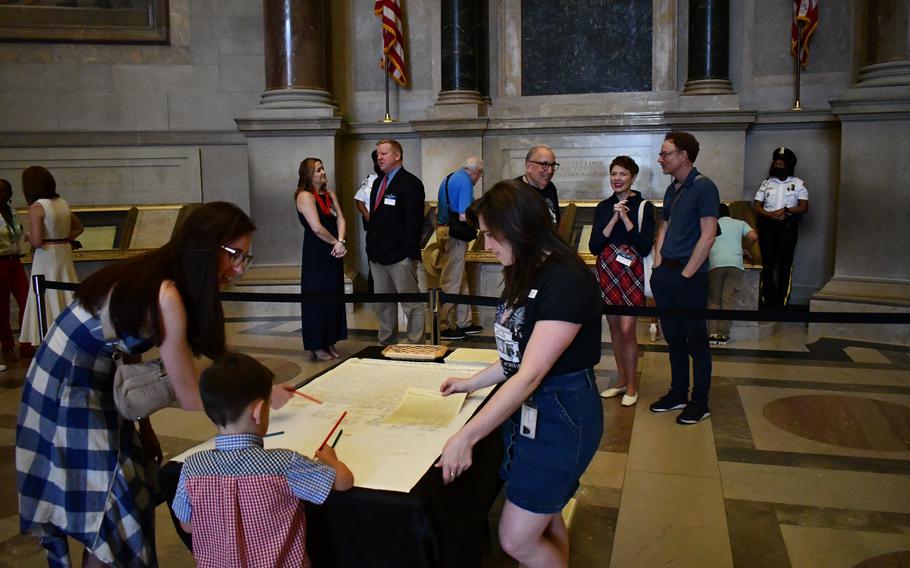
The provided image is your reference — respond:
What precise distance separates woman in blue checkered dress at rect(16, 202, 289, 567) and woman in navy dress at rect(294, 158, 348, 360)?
434 centimetres

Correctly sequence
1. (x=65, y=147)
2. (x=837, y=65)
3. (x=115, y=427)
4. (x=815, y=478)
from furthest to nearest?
(x=65, y=147)
(x=837, y=65)
(x=815, y=478)
(x=115, y=427)

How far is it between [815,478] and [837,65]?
6.99m

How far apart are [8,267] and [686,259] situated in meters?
5.81

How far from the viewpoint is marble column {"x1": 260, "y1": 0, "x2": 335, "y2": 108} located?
9688mm

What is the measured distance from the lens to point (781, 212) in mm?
8930

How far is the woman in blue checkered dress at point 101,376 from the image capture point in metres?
2.35

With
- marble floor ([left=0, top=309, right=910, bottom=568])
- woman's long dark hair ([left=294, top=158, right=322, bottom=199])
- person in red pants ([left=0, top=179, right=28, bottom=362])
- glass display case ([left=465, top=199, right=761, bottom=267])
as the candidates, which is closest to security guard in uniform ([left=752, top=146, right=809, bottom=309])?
glass display case ([left=465, top=199, right=761, bottom=267])

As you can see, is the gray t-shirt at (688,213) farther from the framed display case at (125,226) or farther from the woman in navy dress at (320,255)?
the framed display case at (125,226)

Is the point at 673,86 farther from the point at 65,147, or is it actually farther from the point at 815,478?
the point at 65,147

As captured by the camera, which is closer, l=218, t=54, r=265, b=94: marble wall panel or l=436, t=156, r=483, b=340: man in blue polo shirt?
l=436, t=156, r=483, b=340: man in blue polo shirt

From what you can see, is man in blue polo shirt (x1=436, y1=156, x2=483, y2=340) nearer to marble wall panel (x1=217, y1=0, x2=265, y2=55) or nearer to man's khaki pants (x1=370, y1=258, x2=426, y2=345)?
man's khaki pants (x1=370, y1=258, x2=426, y2=345)

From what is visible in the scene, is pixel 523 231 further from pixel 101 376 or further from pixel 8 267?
pixel 8 267

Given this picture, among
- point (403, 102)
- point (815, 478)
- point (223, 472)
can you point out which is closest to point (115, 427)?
point (223, 472)

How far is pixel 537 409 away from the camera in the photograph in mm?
2486
